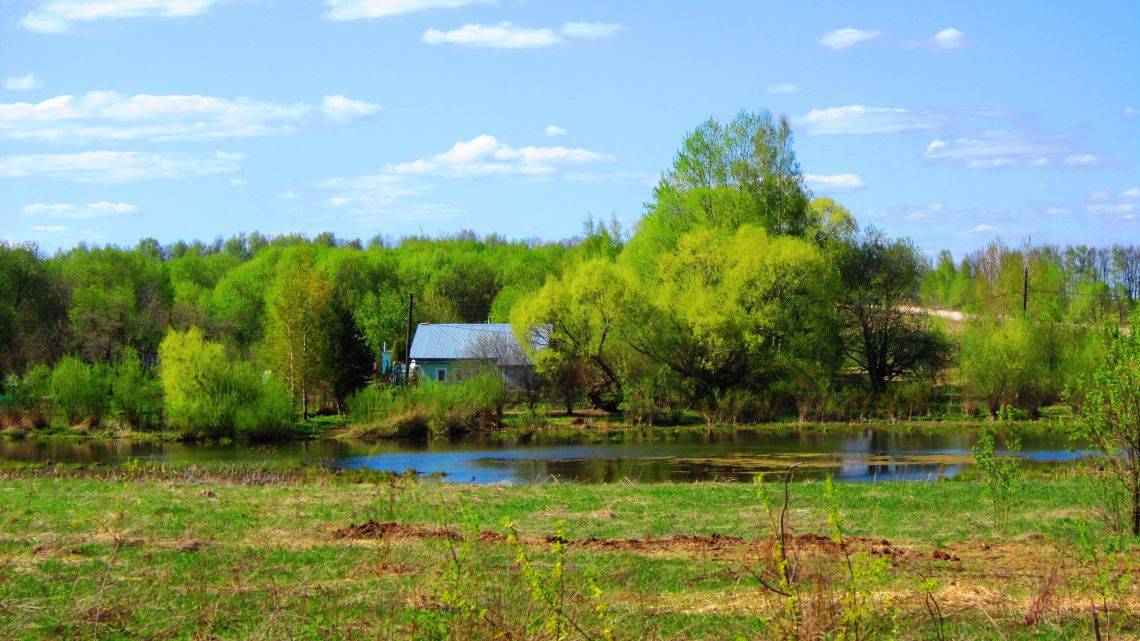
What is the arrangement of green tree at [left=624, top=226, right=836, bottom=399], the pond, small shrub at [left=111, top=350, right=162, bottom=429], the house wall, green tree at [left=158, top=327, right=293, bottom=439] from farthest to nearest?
the house wall
green tree at [left=624, top=226, right=836, bottom=399]
small shrub at [left=111, top=350, right=162, bottom=429]
green tree at [left=158, top=327, right=293, bottom=439]
the pond

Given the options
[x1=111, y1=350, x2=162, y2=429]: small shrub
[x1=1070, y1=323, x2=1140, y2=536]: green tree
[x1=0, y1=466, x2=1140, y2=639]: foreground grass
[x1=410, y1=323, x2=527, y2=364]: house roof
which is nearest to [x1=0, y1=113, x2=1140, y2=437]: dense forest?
[x1=111, y1=350, x2=162, y2=429]: small shrub

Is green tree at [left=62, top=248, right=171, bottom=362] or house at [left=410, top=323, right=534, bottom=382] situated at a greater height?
green tree at [left=62, top=248, right=171, bottom=362]

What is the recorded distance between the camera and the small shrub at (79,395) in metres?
46.1

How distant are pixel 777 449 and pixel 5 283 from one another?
1951 inches

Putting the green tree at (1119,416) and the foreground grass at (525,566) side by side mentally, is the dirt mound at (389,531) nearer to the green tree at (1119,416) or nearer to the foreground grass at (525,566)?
the foreground grass at (525,566)

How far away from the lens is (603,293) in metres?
50.6

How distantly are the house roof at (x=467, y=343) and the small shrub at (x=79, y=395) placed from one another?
57.0 feet

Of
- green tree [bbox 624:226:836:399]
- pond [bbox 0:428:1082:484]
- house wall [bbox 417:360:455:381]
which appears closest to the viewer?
pond [bbox 0:428:1082:484]

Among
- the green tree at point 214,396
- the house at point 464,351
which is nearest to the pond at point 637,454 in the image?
the green tree at point 214,396

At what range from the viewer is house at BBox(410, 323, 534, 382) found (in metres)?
54.0

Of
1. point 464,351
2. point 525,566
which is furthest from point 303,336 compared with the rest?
point 525,566

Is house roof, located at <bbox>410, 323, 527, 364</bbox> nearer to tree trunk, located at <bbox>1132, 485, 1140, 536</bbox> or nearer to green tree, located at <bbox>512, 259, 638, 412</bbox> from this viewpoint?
green tree, located at <bbox>512, 259, 638, 412</bbox>

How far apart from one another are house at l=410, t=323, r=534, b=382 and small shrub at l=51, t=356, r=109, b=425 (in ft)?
47.3

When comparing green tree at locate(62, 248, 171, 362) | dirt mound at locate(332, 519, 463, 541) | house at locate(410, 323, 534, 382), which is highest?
green tree at locate(62, 248, 171, 362)
